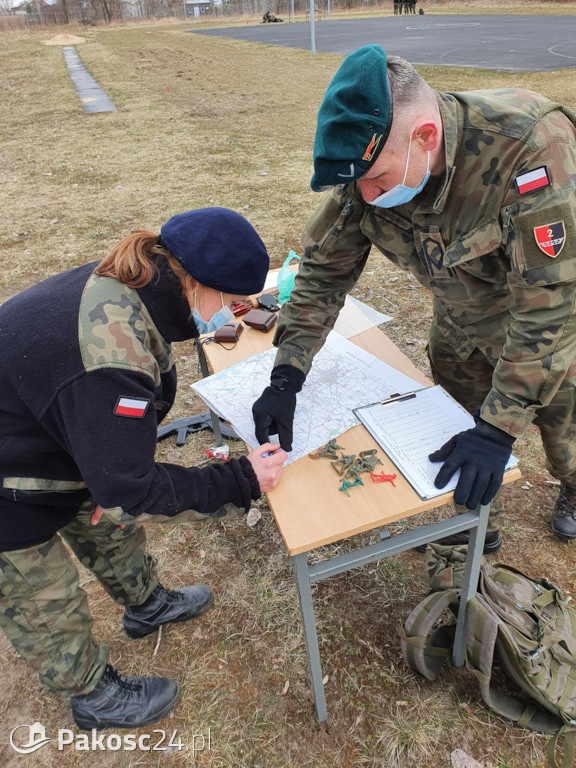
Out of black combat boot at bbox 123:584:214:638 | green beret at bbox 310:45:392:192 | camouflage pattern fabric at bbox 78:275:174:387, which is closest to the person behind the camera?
camouflage pattern fabric at bbox 78:275:174:387

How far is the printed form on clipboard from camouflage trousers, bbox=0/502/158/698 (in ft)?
3.41

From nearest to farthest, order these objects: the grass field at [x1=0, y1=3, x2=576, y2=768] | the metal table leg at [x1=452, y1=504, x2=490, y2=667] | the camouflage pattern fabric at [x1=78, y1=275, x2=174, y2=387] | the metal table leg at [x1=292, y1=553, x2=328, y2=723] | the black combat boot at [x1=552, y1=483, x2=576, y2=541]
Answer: the camouflage pattern fabric at [x1=78, y1=275, x2=174, y2=387]
the metal table leg at [x1=292, y1=553, x2=328, y2=723]
the metal table leg at [x1=452, y1=504, x2=490, y2=667]
the grass field at [x1=0, y1=3, x2=576, y2=768]
the black combat boot at [x1=552, y1=483, x2=576, y2=541]

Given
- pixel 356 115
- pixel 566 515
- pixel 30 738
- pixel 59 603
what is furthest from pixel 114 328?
pixel 566 515

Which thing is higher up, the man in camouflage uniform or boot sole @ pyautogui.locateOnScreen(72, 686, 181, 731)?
the man in camouflage uniform

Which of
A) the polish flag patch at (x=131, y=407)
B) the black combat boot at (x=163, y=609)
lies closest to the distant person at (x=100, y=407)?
the polish flag patch at (x=131, y=407)

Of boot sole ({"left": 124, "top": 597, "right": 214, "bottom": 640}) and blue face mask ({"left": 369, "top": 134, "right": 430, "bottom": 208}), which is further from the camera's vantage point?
boot sole ({"left": 124, "top": 597, "right": 214, "bottom": 640})

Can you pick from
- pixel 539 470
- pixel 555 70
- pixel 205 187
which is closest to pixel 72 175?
pixel 205 187

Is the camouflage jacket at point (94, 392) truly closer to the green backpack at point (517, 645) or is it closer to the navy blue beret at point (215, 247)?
the navy blue beret at point (215, 247)

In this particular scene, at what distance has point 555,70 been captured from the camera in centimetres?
1088

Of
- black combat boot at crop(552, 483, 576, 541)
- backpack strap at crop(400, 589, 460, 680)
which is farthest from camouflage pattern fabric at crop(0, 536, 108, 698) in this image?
black combat boot at crop(552, 483, 576, 541)

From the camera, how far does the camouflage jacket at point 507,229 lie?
55.1 inches

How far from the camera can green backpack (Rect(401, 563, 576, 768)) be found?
178 cm

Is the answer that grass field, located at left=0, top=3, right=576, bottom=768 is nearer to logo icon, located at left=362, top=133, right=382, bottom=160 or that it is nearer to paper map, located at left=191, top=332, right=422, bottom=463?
paper map, located at left=191, top=332, right=422, bottom=463

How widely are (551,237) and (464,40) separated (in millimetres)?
19350
